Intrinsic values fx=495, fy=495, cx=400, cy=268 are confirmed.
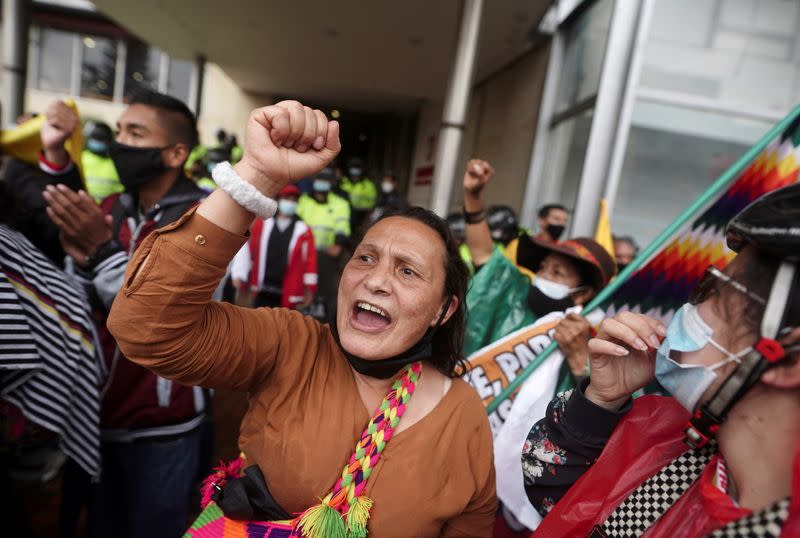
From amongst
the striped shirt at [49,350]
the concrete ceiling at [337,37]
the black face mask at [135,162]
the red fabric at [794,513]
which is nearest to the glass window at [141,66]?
the concrete ceiling at [337,37]

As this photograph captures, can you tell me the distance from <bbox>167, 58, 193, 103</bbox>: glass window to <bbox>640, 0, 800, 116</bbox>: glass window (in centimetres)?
1511

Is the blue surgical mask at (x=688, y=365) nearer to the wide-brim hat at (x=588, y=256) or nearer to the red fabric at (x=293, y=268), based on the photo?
the wide-brim hat at (x=588, y=256)

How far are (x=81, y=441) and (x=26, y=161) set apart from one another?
1.55m

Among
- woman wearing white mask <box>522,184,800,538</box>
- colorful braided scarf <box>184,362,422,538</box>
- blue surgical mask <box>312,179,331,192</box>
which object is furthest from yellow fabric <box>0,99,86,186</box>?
blue surgical mask <box>312,179,331,192</box>

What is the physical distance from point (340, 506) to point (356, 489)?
55mm

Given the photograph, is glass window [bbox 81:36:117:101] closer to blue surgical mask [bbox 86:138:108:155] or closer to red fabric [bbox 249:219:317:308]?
blue surgical mask [bbox 86:138:108:155]

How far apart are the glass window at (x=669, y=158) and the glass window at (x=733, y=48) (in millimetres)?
270

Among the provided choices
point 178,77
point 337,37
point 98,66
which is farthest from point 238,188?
point 98,66

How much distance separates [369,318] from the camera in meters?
1.39

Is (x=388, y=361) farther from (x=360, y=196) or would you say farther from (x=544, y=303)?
(x=360, y=196)

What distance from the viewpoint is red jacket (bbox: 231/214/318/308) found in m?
4.43

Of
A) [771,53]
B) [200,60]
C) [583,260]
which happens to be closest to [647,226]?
[771,53]

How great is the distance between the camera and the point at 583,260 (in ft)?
8.09

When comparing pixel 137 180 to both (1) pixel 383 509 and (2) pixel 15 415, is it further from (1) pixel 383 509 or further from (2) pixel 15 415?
(1) pixel 383 509
